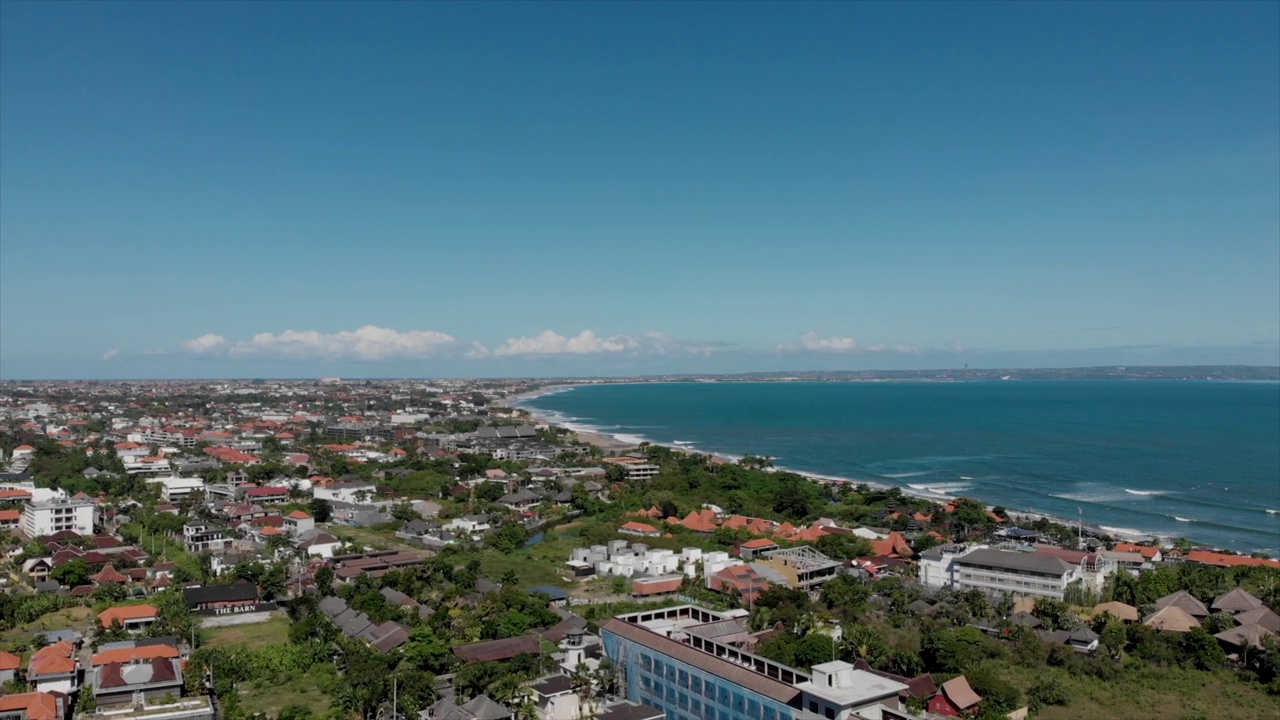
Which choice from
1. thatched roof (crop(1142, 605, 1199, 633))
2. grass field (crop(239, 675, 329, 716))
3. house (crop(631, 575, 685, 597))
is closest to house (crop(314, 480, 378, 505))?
house (crop(631, 575, 685, 597))

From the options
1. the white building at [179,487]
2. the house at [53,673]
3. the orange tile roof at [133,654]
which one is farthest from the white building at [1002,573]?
the white building at [179,487]

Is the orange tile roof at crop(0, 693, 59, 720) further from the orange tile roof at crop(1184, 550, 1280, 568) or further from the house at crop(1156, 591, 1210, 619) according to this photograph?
the orange tile roof at crop(1184, 550, 1280, 568)

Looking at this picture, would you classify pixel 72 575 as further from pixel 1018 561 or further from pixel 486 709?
pixel 1018 561

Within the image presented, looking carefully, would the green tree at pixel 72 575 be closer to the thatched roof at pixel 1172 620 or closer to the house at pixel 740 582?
the house at pixel 740 582

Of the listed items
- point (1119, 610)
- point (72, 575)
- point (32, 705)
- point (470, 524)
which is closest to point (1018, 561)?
point (1119, 610)

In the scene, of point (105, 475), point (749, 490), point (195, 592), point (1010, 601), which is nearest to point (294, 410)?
point (105, 475)
